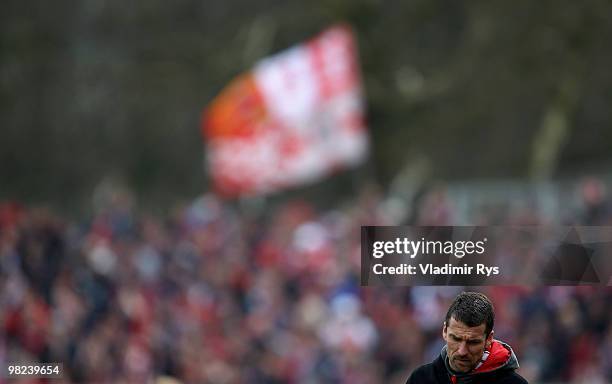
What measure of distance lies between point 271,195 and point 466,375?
1970 centimetres

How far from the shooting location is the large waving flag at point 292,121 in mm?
16062

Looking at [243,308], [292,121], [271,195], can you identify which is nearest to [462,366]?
[243,308]

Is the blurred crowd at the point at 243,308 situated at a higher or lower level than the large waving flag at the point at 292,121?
lower

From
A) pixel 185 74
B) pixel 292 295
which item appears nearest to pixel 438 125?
pixel 185 74

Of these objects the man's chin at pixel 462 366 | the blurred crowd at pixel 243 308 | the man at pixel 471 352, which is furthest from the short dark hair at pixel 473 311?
the blurred crowd at pixel 243 308

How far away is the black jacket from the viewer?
5367 mm

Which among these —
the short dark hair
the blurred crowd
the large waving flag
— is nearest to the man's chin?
the short dark hair

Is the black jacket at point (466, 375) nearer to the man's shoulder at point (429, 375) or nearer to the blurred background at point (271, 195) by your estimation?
the man's shoulder at point (429, 375)

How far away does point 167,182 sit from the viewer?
88.9 ft

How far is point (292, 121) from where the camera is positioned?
16.2 m

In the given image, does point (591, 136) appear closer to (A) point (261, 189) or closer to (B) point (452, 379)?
(A) point (261, 189)

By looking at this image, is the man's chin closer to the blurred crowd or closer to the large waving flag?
the blurred crowd

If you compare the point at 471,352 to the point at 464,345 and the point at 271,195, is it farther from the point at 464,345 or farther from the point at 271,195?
the point at 271,195

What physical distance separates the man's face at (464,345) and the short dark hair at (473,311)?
2 cm
